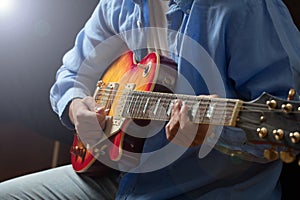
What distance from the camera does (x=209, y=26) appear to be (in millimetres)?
893

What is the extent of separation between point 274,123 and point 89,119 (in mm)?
482

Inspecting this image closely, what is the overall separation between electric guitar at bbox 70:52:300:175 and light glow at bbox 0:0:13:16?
601mm

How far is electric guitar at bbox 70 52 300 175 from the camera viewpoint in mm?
678

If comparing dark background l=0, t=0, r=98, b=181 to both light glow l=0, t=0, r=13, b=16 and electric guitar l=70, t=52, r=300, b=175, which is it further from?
electric guitar l=70, t=52, r=300, b=175

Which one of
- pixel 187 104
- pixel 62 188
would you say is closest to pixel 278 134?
pixel 187 104

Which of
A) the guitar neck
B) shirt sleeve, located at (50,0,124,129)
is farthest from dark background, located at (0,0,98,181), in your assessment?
the guitar neck

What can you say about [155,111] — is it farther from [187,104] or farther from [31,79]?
[31,79]

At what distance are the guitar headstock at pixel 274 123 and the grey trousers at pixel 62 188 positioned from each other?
0.50 m

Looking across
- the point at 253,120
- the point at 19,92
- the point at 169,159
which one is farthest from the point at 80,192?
the point at 19,92

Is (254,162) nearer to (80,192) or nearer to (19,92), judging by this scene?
(80,192)

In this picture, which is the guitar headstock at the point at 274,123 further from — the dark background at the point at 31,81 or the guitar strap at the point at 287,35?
the dark background at the point at 31,81

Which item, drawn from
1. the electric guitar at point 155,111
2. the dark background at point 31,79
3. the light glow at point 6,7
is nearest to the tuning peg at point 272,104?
the electric guitar at point 155,111

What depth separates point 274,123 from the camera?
68 cm

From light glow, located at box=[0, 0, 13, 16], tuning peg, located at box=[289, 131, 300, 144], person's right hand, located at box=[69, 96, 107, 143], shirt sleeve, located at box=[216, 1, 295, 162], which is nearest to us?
tuning peg, located at box=[289, 131, 300, 144]
